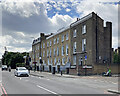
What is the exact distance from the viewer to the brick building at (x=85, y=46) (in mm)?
37312

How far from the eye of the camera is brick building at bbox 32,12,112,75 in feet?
122

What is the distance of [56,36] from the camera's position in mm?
55188

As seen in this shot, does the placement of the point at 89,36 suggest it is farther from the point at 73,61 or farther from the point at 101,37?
the point at 73,61

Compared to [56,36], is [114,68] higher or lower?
lower

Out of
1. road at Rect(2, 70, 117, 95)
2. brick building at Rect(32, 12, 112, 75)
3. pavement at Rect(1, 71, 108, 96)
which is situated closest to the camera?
pavement at Rect(1, 71, 108, 96)

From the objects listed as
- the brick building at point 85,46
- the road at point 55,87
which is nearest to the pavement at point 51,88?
the road at point 55,87

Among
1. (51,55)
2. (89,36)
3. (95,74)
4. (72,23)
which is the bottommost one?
(95,74)

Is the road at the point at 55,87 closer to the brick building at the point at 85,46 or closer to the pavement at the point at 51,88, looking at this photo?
the pavement at the point at 51,88

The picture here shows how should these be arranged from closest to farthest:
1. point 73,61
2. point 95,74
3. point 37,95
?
point 37,95 → point 95,74 → point 73,61

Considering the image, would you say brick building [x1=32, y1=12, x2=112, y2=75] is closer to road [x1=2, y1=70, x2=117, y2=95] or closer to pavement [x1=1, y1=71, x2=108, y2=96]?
road [x1=2, y1=70, x2=117, y2=95]

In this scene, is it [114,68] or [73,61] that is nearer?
[114,68]

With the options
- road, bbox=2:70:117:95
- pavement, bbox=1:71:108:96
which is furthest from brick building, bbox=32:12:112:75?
pavement, bbox=1:71:108:96

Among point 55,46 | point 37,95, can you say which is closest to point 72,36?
point 55,46

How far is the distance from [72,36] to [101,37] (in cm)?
737
